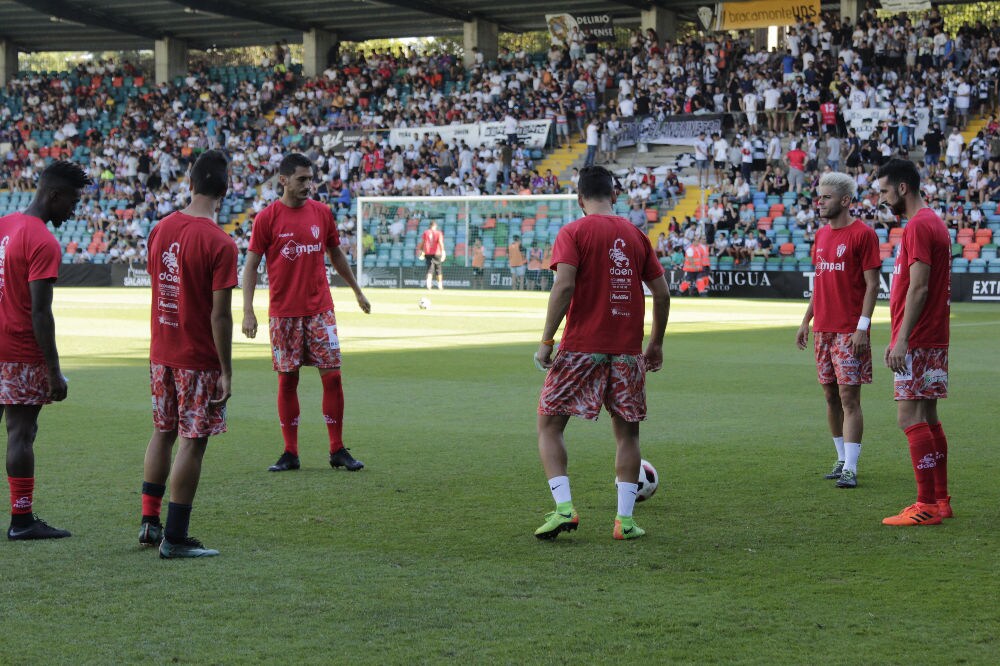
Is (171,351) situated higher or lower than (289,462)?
higher

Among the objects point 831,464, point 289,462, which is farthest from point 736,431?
point 289,462

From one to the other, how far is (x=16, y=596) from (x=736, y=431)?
6.49m

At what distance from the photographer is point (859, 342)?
7918 mm

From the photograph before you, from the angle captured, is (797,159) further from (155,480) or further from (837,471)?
(155,480)

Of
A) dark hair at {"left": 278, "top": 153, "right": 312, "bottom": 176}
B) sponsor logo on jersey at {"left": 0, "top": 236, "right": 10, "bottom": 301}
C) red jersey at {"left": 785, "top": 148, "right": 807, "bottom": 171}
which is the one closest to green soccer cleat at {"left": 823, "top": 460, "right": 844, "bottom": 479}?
dark hair at {"left": 278, "top": 153, "right": 312, "bottom": 176}

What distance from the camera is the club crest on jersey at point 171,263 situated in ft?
19.6

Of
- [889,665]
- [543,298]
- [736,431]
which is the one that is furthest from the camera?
[543,298]

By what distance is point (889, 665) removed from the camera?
14.3 ft

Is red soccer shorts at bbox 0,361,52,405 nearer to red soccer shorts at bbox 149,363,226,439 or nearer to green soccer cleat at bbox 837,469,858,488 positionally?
red soccer shorts at bbox 149,363,226,439

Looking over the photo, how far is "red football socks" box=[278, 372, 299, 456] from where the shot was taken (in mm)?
8633

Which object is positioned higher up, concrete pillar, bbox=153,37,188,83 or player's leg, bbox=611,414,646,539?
concrete pillar, bbox=153,37,188,83

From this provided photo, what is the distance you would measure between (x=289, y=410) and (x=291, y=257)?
1.07 metres

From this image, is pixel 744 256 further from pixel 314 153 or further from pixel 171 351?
pixel 171 351

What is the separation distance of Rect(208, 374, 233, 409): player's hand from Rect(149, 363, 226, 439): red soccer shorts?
0.05 ft
